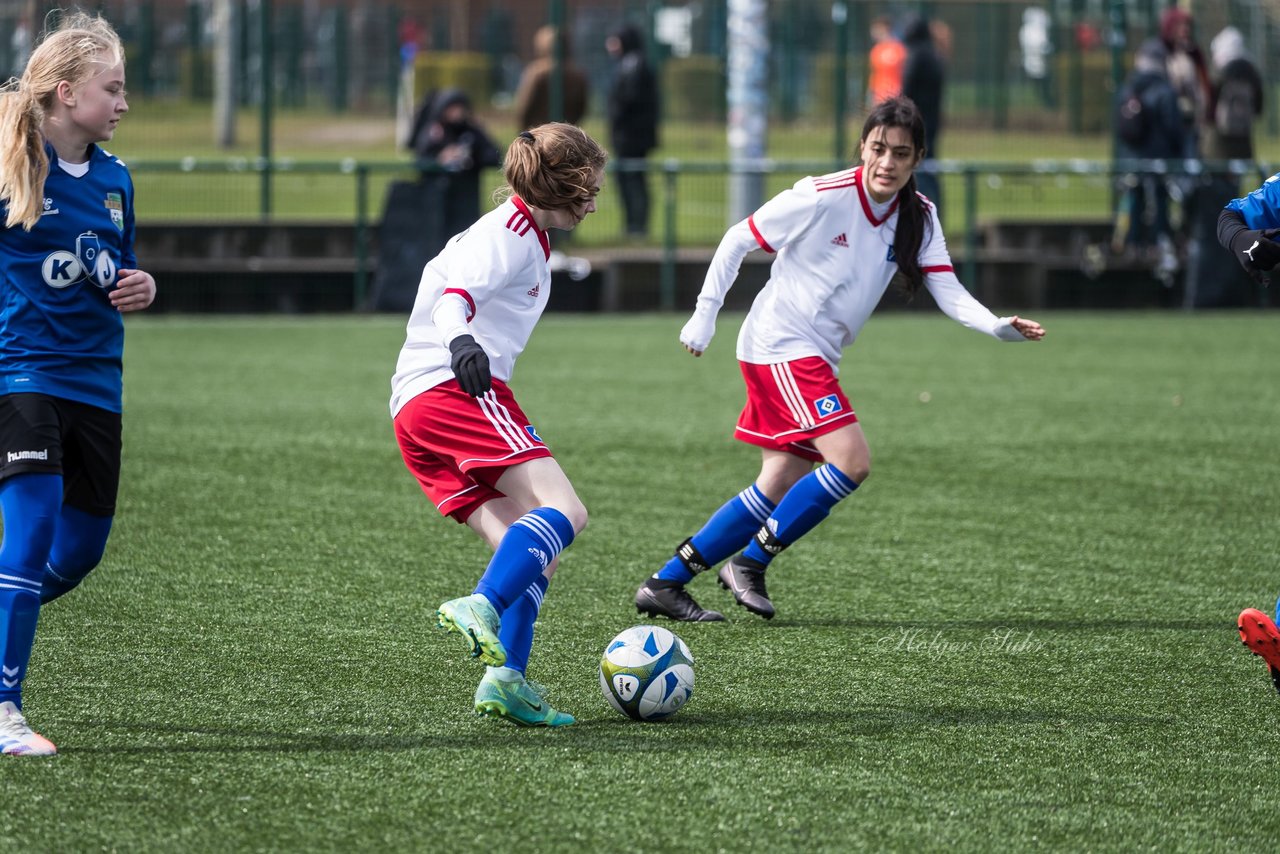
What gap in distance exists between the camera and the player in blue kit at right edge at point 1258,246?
180 inches

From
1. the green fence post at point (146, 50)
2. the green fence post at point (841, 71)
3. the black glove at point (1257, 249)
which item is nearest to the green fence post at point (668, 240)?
the green fence post at point (841, 71)

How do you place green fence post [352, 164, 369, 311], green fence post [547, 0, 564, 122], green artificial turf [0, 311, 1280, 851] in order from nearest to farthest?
1. green artificial turf [0, 311, 1280, 851]
2. green fence post [352, 164, 369, 311]
3. green fence post [547, 0, 564, 122]

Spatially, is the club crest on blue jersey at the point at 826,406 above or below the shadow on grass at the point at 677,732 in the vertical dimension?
above

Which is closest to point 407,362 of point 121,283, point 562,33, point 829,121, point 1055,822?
point 121,283

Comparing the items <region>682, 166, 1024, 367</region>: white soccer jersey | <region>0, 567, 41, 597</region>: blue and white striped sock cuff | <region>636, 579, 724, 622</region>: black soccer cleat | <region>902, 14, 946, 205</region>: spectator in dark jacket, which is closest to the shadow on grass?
<region>0, 567, 41, 597</region>: blue and white striped sock cuff

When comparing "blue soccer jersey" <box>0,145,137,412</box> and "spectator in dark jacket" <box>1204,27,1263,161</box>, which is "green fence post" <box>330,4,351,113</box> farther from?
"blue soccer jersey" <box>0,145,137,412</box>

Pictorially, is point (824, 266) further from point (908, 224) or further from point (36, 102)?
point (36, 102)

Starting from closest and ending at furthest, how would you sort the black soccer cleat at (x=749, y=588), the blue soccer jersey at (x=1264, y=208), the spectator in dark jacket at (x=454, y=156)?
the blue soccer jersey at (x=1264, y=208) → the black soccer cleat at (x=749, y=588) → the spectator in dark jacket at (x=454, y=156)

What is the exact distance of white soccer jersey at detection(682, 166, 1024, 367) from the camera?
5711 millimetres

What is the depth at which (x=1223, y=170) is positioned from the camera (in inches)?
637

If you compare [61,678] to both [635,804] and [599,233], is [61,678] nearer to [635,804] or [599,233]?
[635,804]

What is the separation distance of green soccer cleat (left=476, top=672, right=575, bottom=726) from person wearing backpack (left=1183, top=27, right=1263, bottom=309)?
1290cm

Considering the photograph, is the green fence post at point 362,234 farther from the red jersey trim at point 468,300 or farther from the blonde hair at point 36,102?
the red jersey trim at point 468,300

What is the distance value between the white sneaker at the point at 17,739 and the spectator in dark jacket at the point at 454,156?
11.4m
